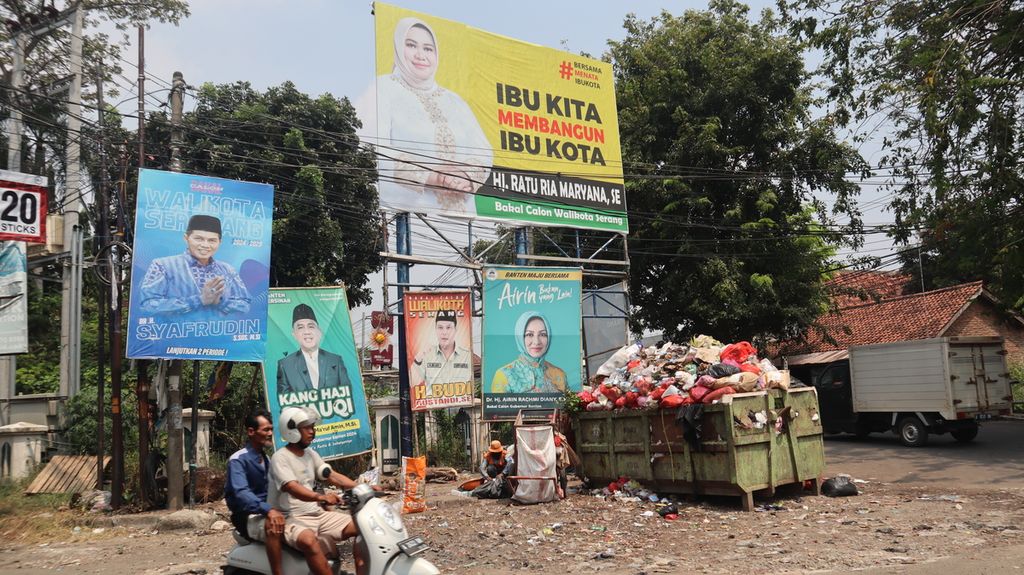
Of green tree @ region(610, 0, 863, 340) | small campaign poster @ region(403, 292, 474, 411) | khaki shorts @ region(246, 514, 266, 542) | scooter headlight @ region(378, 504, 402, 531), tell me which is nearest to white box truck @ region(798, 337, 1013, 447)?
green tree @ region(610, 0, 863, 340)

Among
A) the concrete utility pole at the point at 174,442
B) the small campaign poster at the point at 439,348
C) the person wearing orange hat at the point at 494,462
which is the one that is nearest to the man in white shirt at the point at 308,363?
the concrete utility pole at the point at 174,442

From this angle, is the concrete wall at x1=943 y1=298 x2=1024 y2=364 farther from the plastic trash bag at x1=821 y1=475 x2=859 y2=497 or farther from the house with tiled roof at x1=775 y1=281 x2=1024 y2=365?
the plastic trash bag at x1=821 y1=475 x2=859 y2=497

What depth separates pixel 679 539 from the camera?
826 centimetres

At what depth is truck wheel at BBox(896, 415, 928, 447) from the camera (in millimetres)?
16875

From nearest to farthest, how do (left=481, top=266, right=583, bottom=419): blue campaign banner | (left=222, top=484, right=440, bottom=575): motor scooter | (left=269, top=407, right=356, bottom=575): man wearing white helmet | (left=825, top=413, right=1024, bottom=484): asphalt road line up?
(left=222, top=484, right=440, bottom=575): motor scooter, (left=269, top=407, right=356, bottom=575): man wearing white helmet, (left=825, top=413, right=1024, bottom=484): asphalt road, (left=481, top=266, right=583, bottom=419): blue campaign banner

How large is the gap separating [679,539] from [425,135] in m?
9.78

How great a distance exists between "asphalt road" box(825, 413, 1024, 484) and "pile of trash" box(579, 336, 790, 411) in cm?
345

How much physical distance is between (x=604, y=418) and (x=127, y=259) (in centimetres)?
780

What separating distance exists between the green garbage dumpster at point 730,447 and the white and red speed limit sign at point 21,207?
869 cm

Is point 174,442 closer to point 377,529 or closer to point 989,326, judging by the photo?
point 377,529

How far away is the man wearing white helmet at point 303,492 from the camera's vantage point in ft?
16.1

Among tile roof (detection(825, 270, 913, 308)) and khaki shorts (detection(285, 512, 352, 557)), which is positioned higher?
tile roof (detection(825, 270, 913, 308))

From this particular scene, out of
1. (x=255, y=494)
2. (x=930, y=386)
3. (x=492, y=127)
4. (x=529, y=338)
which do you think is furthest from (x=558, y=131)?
(x=255, y=494)

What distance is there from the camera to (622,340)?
1880 cm
